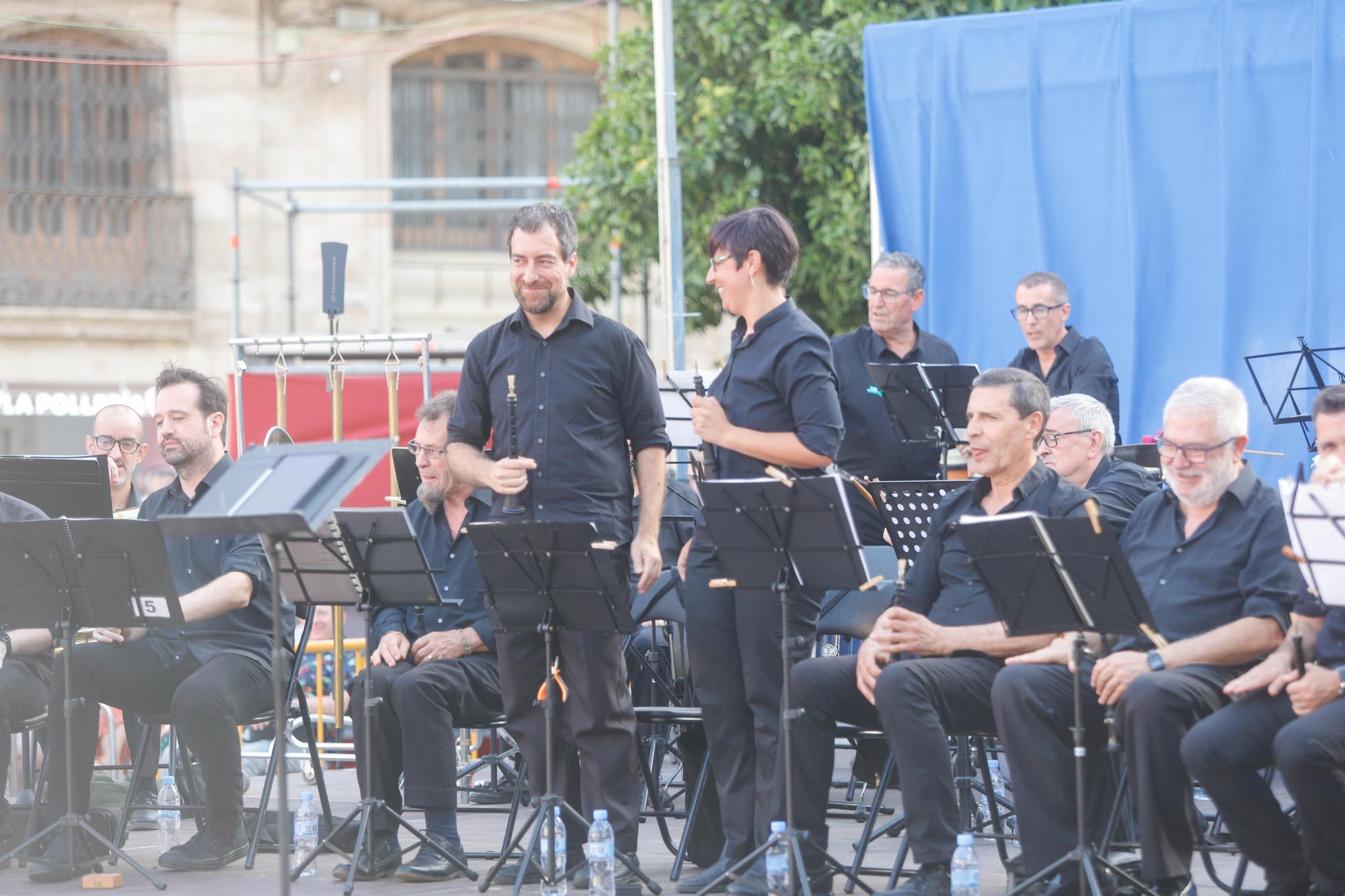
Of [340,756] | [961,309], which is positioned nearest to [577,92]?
[961,309]

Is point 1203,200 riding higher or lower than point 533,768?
higher

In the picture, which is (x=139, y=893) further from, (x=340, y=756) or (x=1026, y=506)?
(x=1026, y=506)

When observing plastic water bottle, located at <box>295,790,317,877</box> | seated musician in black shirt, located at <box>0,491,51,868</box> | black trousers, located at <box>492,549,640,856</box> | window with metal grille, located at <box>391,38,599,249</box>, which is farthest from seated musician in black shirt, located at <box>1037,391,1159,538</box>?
window with metal grille, located at <box>391,38,599,249</box>

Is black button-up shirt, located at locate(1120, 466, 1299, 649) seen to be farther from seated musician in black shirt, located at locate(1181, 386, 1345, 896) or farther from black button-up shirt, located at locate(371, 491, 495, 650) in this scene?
black button-up shirt, located at locate(371, 491, 495, 650)

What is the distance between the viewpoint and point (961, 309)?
10.1m

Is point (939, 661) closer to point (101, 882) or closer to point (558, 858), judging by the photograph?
point (558, 858)

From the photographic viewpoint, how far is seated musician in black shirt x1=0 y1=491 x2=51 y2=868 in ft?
23.2

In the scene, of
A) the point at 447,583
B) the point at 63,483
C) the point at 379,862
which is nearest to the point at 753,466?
the point at 447,583

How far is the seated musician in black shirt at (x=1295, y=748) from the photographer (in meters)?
4.95

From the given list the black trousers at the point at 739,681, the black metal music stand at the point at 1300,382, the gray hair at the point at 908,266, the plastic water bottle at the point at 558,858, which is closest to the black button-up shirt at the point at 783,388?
the black trousers at the point at 739,681

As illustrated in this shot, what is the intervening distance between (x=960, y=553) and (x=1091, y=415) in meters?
1.17

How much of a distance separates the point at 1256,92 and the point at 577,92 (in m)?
12.5

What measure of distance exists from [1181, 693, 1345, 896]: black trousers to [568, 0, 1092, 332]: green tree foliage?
730 cm

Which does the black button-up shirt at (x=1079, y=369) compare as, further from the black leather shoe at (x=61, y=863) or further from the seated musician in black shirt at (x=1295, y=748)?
the black leather shoe at (x=61, y=863)
